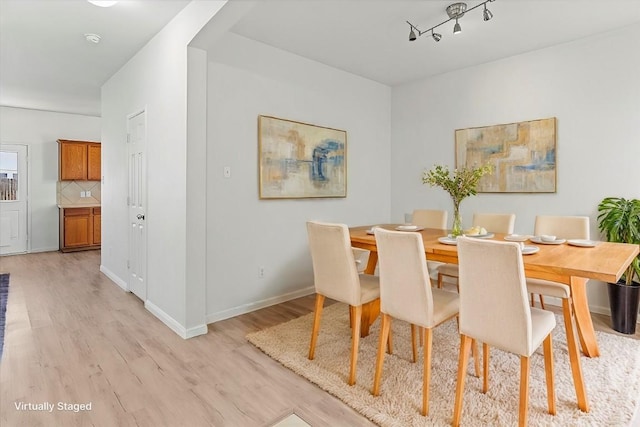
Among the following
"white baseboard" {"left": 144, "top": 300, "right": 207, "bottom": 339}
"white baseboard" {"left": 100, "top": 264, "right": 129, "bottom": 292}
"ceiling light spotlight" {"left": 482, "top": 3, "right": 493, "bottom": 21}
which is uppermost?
"ceiling light spotlight" {"left": 482, "top": 3, "right": 493, "bottom": 21}

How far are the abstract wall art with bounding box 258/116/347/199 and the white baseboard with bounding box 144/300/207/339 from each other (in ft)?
4.46

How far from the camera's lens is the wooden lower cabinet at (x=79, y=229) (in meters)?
6.56

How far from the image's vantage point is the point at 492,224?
10.5 ft

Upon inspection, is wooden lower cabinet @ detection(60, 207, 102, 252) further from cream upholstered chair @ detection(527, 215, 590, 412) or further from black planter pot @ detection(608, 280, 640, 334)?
black planter pot @ detection(608, 280, 640, 334)

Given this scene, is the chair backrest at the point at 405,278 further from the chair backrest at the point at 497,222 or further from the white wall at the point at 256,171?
the white wall at the point at 256,171

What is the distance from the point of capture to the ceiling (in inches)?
109

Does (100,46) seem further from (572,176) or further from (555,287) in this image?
(572,176)

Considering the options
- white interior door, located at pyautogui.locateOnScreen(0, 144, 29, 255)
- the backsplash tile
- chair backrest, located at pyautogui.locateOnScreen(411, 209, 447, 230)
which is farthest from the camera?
the backsplash tile

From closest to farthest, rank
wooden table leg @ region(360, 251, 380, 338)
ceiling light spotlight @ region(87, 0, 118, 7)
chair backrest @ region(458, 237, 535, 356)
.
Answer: chair backrest @ region(458, 237, 535, 356)
ceiling light spotlight @ region(87, 0, 118, 7)
wooden table leg @ region(360, 251, 380, 338)

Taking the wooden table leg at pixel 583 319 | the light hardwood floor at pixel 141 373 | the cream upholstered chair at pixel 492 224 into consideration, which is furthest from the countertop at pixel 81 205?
the wooden table leg at pixel 583 319

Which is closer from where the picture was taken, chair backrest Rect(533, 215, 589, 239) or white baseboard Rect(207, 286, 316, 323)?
chair backrest Rect(533, 215, 589, 239)

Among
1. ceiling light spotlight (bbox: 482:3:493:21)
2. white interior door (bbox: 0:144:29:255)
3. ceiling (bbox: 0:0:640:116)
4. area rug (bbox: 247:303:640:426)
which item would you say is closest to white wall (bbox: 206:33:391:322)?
ceiling (bbox: 0:0:640:116)

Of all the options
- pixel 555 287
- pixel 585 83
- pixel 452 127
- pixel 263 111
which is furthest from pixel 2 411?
pixel 585 83

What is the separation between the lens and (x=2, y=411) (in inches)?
73.2
